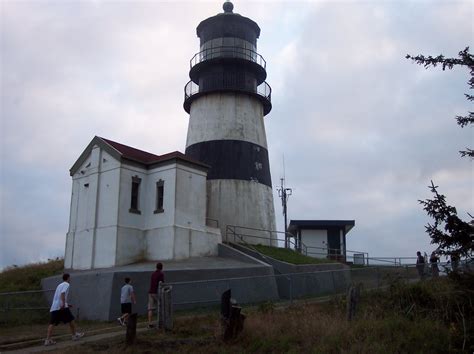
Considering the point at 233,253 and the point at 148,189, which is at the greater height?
the point at 148,189

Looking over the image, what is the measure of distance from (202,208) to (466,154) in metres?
14.6

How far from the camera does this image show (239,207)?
91.5 feet

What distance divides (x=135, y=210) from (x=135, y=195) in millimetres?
736

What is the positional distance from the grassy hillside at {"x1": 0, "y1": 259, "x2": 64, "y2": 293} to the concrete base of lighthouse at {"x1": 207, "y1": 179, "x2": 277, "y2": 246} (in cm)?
812

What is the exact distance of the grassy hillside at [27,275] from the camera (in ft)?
77.9

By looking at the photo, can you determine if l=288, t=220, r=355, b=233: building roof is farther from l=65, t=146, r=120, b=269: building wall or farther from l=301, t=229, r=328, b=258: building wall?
l=65, t=146, r=120, b=269: building wall

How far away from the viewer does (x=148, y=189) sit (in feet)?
80.6

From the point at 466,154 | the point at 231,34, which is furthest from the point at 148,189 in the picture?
the point at 466,154

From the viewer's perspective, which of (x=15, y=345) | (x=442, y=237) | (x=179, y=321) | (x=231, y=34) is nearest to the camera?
(x=442, y=237)

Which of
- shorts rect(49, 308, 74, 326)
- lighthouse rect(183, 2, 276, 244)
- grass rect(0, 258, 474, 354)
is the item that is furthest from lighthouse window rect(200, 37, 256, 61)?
shorts rect(49, 308, 74, 326)

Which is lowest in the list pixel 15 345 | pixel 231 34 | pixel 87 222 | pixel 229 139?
pixel 15 345

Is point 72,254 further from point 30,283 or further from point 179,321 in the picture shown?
point 179,321

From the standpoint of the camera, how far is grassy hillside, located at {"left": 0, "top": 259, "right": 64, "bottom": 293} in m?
23.7

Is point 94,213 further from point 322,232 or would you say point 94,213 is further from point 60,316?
point 322,232
